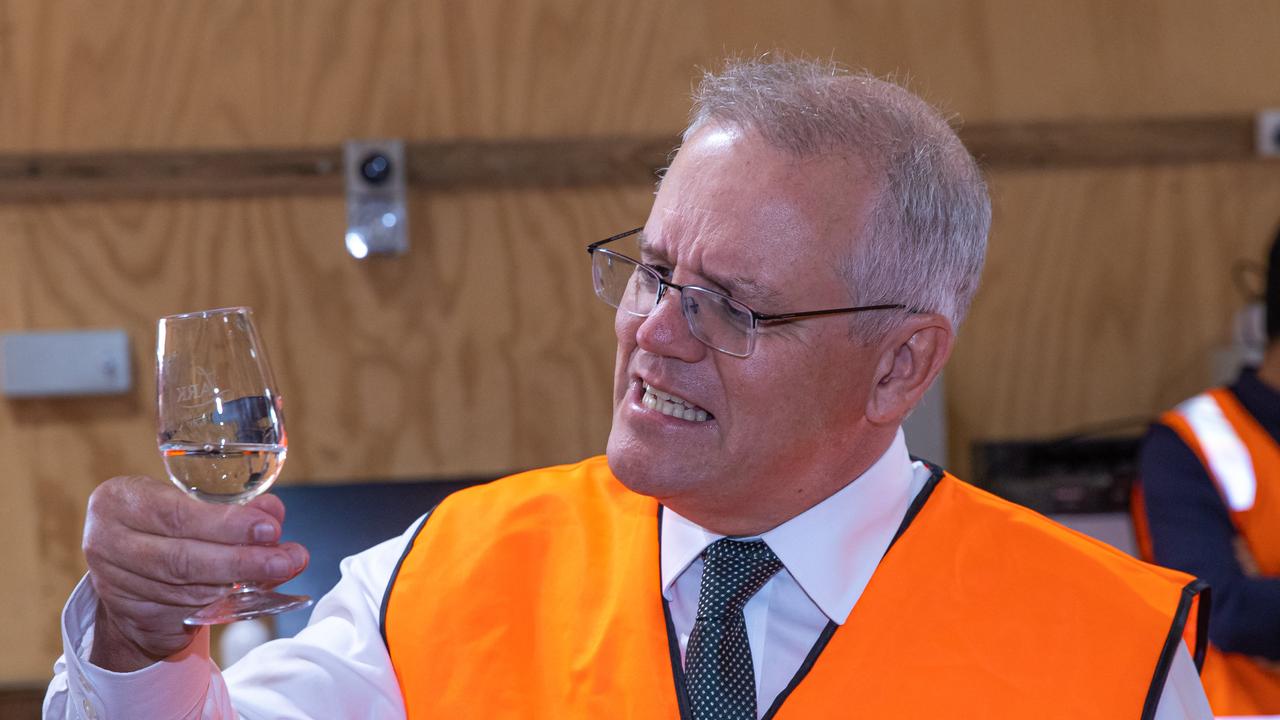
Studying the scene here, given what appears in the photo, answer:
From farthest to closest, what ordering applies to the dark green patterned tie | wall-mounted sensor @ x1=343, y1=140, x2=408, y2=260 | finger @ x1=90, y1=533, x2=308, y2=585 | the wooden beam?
the wooden beam → wall-mounted sensor @ x1=343, y1=140, x2=408, y2=260 → the dark green patterned tie → finger @ x1=90, y1=533, x2=308, y2=585

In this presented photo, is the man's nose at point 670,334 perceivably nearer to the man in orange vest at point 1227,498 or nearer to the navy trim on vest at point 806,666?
the navy trim on vest at point 806,666

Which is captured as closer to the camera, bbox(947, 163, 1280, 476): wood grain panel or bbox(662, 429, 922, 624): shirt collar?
bbox(662, 429, 922, 624): shirt collar

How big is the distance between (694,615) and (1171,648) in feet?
1.73

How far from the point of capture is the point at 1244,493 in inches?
94.5

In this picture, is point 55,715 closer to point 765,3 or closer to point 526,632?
point 526,632

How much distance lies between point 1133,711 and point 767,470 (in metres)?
0.47

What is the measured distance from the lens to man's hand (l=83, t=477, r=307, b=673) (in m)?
1.03

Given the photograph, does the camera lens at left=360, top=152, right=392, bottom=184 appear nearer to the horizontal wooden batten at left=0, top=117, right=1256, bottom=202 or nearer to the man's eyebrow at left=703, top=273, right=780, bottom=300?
the horizontal wooden batten at left=0, top=117, right=1256, bottom=202

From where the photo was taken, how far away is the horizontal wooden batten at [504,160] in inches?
114

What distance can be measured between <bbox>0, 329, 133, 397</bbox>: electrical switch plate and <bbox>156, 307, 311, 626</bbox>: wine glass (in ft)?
6.48

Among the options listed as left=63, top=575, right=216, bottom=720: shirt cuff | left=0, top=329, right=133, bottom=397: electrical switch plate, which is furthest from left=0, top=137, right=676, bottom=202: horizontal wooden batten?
left=63, top=575, right=216, bottom=720: shirt cuff

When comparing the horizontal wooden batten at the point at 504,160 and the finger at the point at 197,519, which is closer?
the finger at the point at 197,519

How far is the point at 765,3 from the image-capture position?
2.95 meters

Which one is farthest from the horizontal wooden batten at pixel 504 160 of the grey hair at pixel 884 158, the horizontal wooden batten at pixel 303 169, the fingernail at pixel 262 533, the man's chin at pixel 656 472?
the fingernail at pixel 262 533
